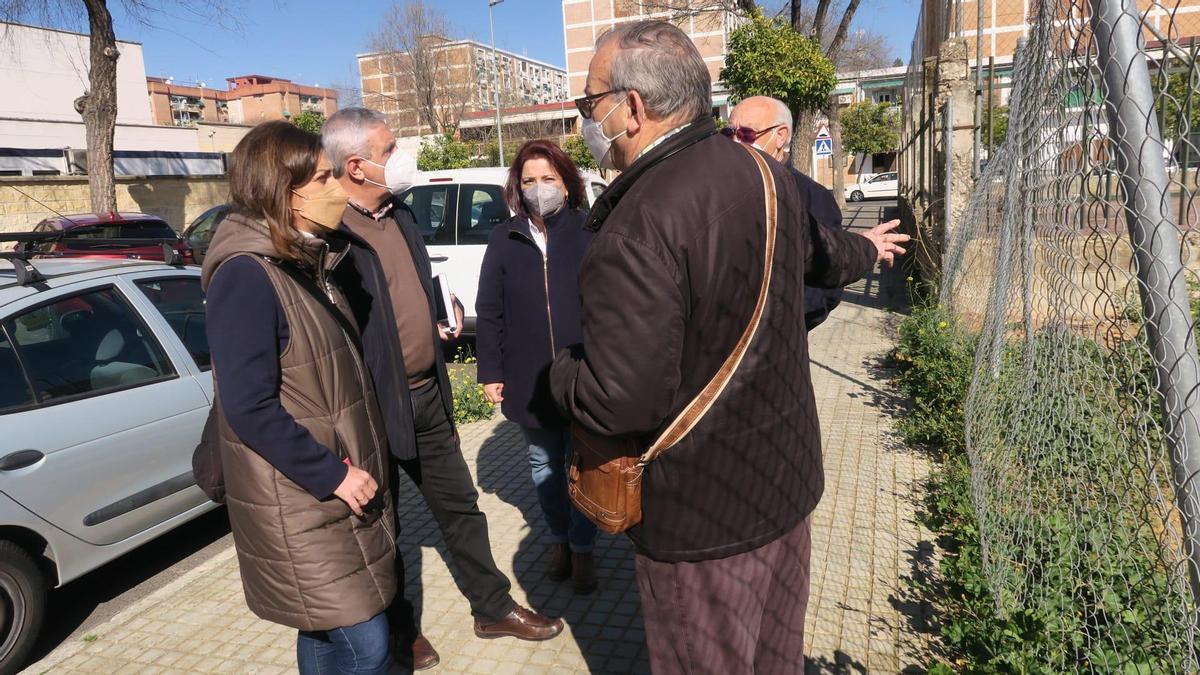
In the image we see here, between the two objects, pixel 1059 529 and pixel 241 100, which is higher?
pixel 241 100

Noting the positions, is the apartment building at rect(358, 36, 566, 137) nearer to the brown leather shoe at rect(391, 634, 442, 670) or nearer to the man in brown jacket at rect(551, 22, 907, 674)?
the brown leather shoe at rect(391, 634, 442, 670)

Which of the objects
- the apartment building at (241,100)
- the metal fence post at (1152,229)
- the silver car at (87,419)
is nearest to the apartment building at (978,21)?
the metal fence post at (1152,229)

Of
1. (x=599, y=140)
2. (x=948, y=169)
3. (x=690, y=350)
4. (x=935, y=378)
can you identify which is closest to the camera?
(x=690, y=350)

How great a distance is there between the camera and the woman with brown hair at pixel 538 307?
11.6ft

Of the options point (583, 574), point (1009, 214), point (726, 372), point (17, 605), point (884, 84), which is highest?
point (884, 84)

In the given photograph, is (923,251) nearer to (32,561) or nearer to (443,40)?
(32,561)

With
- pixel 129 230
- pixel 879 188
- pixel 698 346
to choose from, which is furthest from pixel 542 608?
pixel 879 188

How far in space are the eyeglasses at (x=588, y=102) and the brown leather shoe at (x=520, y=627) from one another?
85.2 inches

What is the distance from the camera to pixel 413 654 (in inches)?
129

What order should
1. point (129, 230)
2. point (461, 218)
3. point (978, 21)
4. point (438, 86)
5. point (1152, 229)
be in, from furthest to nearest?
point (438, 86), point (129, 230), point (461, 218), point (978, 21), point (1152, 229)

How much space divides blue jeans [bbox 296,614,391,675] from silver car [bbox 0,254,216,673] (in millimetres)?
1817

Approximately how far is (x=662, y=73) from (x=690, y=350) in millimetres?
628

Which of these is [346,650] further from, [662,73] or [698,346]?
[662,73]

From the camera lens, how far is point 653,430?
184 centimetres
